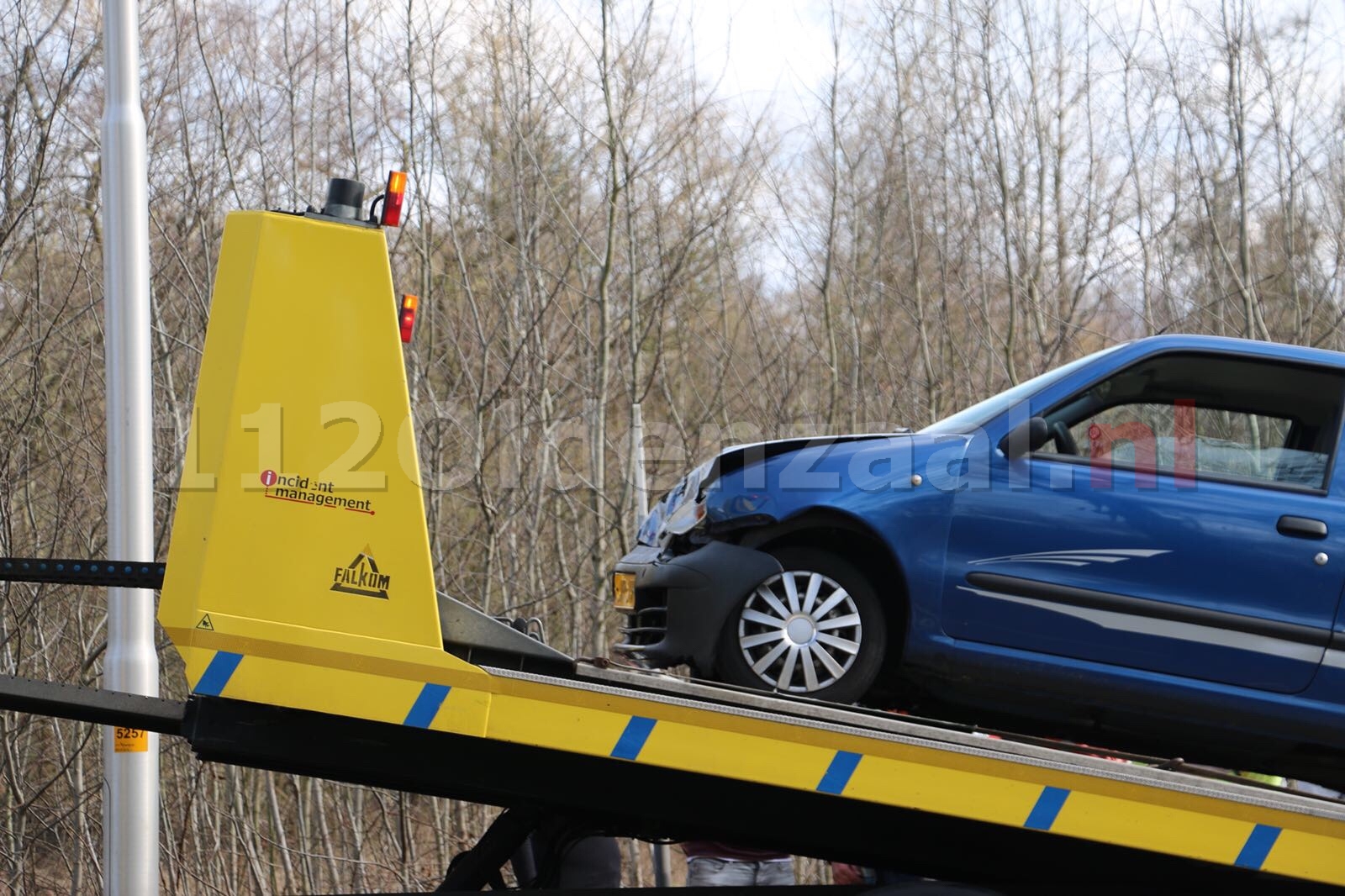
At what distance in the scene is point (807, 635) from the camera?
4055mm

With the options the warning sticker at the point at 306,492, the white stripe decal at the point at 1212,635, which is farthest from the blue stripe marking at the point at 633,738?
the white stripe decal at the point at 1212,635

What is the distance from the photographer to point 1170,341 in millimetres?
4367

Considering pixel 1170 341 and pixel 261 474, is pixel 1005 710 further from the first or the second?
pixel 261 474

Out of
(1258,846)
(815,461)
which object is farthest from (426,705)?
(1258,846)

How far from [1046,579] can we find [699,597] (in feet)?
3.64

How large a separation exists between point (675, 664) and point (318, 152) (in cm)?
804

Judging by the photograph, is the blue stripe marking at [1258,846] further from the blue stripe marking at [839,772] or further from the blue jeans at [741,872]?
the blue jeans at [741,872]

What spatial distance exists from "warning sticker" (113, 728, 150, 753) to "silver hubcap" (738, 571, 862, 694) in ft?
8.42

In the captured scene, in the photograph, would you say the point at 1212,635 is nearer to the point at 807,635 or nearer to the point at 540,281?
the point at 807,635

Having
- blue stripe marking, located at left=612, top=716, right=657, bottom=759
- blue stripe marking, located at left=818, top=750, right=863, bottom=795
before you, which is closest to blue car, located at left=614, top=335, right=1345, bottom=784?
blue stripe marking, located at left=818, top=750, right=863, bottom=795

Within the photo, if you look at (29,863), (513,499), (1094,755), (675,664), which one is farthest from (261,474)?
(513,499)

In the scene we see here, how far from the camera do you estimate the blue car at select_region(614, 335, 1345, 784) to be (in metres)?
3.99

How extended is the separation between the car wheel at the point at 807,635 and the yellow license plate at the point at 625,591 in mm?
447

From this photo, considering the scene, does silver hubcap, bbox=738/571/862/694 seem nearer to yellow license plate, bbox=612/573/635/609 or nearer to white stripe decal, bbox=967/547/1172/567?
yellow license plate, bbox=612/573/635/609
